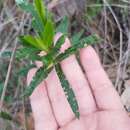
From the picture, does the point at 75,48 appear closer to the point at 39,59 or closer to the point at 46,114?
the point at 39,59

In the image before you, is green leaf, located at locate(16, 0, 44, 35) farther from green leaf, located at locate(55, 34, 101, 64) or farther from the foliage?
green leaf, located at locate(55, 34, 101, 64)

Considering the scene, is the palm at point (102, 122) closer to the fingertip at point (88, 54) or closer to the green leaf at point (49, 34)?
the fingertip at point (88, 54)

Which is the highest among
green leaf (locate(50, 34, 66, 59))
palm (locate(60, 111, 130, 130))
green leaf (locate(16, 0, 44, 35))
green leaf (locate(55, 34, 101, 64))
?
green leaf (locate(16, 0, 44, 35))

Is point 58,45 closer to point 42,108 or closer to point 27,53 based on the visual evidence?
point 27,53

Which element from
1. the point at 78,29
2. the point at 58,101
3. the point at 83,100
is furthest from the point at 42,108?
the point at 78,29

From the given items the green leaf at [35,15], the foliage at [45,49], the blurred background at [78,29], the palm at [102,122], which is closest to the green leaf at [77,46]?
the foliage at [45,49]

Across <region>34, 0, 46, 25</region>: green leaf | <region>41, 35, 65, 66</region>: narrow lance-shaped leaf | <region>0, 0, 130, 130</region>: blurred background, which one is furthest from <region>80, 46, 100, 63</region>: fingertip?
<region>0, 0, 130, 130</region>: blurred background
